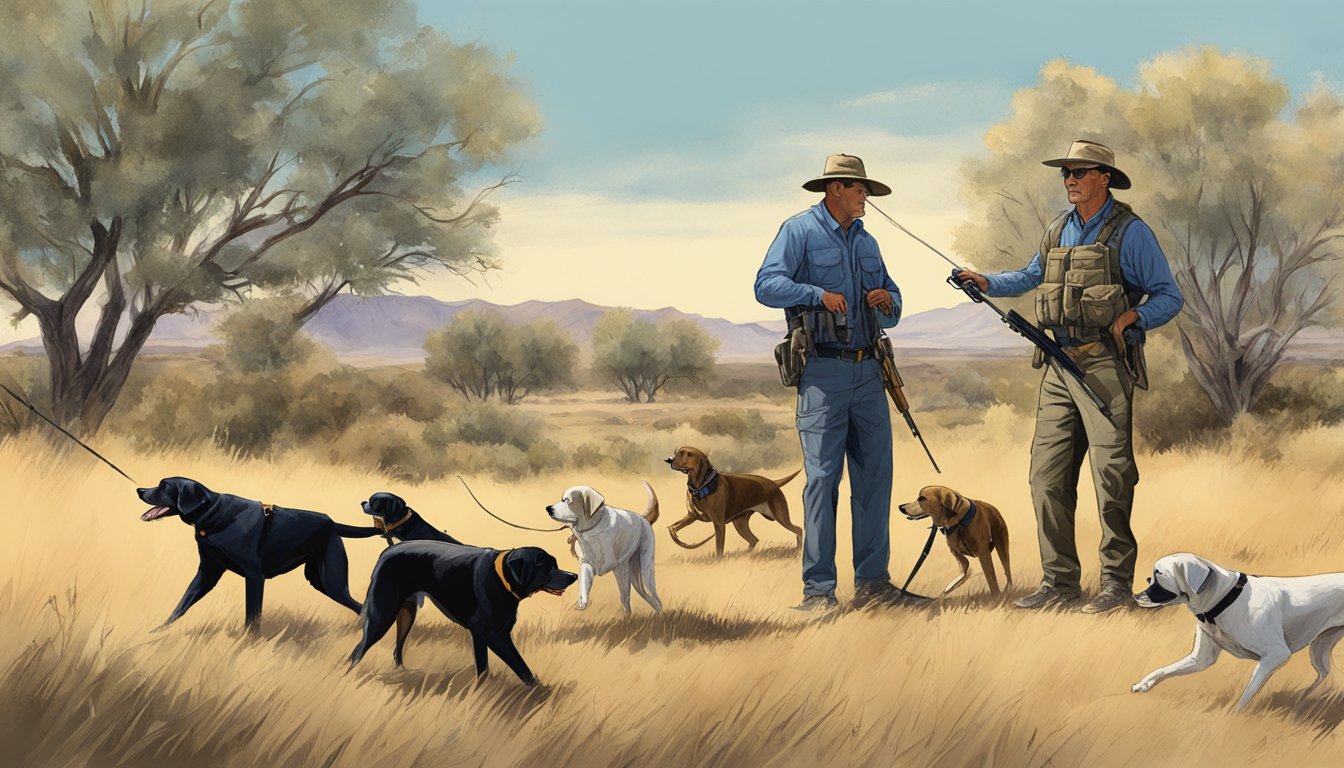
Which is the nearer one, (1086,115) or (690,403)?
(1086,115)

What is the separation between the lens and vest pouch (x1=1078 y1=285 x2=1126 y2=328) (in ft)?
22.8

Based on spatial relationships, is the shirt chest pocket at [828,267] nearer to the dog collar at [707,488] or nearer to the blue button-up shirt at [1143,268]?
the blue button-up shirt at [1143,268]

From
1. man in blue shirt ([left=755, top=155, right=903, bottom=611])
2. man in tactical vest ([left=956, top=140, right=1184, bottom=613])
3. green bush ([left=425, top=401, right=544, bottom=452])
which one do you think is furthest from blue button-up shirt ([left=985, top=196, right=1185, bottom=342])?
green bush ([left=425, top=401, right=544, bottom=452])

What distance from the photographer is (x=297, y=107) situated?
16.8 metres

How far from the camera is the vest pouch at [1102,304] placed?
22.8 feet

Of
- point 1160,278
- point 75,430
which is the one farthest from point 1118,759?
point 75,430

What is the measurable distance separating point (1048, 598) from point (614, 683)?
2974mm

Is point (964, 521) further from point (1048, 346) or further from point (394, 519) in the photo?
point (394, 519)

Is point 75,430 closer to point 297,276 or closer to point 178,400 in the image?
point 178,400

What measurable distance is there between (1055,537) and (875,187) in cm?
231

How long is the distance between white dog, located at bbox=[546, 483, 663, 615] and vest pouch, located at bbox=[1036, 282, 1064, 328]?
262cm

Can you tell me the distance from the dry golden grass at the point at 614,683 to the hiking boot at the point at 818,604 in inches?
6.2

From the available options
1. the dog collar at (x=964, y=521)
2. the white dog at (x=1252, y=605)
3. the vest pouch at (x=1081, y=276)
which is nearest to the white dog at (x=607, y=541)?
the dog collar at (x=964, y=521)

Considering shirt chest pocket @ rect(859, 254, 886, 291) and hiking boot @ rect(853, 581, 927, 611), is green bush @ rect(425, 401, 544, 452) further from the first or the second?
shirt chest pocket @ rect(859, 254, 886, 291)
